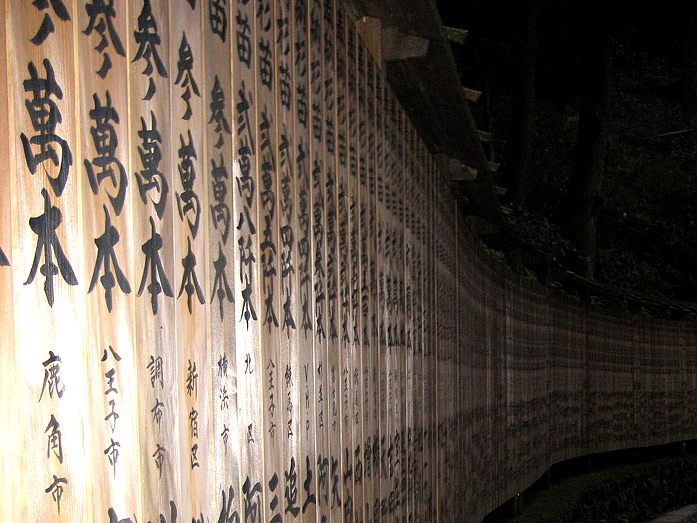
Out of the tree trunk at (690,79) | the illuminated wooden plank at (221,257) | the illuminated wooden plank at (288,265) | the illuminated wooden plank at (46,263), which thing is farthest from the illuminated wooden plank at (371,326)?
the tree trunk at (690,79)

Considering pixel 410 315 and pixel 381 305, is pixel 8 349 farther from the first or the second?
pixel 410 315

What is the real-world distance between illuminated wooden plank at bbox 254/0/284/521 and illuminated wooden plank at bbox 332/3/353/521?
745 millimetres

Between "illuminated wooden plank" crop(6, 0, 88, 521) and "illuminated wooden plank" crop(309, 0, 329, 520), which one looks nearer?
"illuminated wooden plank" crop(6, 0, 88, 521)

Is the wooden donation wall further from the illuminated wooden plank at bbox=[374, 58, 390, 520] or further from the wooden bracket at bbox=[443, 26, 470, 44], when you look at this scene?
the wooden bracket at bbox=[443, 26, 470, 44]

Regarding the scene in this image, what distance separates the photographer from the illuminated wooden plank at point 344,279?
332cm

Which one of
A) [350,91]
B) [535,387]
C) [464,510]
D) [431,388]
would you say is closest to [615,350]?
[535,387]

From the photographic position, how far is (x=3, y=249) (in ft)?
4.49

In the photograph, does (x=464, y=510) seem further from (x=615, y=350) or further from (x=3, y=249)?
(x=615, y=350)

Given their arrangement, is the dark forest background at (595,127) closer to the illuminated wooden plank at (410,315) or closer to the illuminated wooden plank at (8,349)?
the illuminated wooden plank at (410,315)

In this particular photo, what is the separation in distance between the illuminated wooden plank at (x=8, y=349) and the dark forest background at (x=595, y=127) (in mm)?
14728

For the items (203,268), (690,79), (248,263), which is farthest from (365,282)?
(690,79)

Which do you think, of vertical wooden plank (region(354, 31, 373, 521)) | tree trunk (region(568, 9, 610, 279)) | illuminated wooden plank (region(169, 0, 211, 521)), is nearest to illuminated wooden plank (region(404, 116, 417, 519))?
vertical wooden plank (region(354, 31, 373, 521))

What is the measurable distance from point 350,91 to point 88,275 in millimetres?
2193

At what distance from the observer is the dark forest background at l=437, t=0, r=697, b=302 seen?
62.5ft
